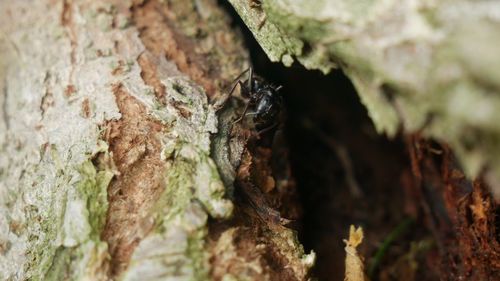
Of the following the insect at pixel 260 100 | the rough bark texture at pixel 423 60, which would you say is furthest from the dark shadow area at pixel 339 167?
the rough bark texture at pixel 423 60

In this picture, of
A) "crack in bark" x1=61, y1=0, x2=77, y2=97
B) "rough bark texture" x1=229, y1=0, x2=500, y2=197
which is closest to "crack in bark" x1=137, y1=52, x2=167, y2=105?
"crack in bark" x1=61, y1=0, x2=77, y2=97

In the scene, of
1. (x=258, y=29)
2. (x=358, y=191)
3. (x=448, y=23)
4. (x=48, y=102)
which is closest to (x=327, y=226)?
(x=358, y=191)

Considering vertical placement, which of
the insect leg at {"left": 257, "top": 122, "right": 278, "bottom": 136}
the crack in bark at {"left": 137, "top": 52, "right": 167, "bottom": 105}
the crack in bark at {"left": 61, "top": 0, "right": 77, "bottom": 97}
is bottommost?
the insect leg at {"left": 257, "top": 122, "right": 278, "bottom": 136}

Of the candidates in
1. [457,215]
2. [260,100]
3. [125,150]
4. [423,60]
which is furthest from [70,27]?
[457,215]

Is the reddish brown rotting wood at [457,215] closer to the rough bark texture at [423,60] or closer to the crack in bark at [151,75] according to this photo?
the rough bark texture at [423,60]

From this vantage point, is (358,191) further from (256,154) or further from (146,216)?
(146,216)

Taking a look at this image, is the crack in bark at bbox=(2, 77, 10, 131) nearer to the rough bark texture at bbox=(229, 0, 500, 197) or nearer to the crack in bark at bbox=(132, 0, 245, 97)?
the crack in bark at bbox=(132, 0, 245, 97)

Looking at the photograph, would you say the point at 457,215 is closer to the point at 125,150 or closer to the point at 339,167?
the point at 339,167
